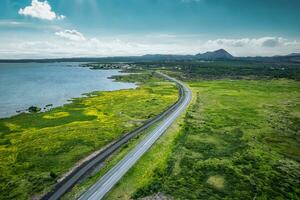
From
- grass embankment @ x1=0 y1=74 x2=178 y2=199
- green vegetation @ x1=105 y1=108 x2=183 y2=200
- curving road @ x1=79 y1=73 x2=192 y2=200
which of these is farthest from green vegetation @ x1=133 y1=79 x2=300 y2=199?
grass embankment @ x1=0 y1=74 x2=178 y2=199

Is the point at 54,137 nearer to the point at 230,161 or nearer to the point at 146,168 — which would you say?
the point at 146,168

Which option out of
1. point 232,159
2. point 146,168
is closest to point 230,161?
point 232,159

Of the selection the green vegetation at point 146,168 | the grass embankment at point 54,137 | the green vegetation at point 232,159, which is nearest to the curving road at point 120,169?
the green vegetation at point 146,168

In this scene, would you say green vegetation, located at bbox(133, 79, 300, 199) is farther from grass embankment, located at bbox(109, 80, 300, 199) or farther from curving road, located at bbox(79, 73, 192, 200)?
curving road, located at bbox(79, 73, 192, 200)

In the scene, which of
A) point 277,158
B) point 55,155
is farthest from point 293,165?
point 55,155

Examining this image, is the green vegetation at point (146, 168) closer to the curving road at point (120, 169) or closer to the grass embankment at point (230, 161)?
the grass embankment at point (230, 161)

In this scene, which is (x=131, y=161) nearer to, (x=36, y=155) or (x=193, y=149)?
(x=193, y=149)
